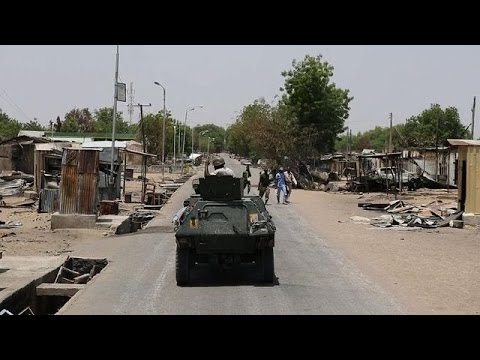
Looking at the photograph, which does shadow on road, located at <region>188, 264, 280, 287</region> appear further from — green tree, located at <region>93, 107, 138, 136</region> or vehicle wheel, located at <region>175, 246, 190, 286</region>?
green tree, located at <region>93, 107, 138, 136</region>

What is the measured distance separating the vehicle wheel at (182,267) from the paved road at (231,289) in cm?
15

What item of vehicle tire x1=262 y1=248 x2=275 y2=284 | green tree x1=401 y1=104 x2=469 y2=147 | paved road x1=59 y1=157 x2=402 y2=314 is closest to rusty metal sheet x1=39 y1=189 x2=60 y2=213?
paved road x1=59 y1=157 x2=402 y2=314

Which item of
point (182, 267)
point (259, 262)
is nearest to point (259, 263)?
point (259, 262)

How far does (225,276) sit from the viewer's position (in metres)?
11.0

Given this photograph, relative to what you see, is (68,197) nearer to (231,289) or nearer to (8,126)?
(231,289)

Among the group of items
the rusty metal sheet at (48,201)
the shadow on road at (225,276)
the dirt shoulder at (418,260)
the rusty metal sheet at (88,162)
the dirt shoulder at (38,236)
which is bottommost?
the dirt shoulder at (38,236)

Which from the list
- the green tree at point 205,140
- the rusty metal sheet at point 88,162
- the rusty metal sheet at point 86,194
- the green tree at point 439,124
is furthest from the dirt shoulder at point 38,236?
the green tree at point 205,140

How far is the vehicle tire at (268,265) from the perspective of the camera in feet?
33.3

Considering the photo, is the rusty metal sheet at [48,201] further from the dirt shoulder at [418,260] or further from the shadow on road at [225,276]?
the shadow on road at [225,276]
